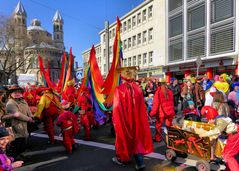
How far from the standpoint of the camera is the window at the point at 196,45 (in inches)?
950

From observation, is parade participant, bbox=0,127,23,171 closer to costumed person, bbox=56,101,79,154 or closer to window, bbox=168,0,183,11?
costumed person, bbox=56,101,79,154

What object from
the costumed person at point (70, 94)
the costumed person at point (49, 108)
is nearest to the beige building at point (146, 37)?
the costumed person at point (70, 94)

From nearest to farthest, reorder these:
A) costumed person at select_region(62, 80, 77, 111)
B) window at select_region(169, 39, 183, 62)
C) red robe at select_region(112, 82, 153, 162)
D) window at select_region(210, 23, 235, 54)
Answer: red robe at select_region(112, 82, 153, 162)
costumed person at select_region(62, 80, 77, 111)
window at select_region(210, 23, 235, 54)
window at select_region(169, 39, 183, 62)

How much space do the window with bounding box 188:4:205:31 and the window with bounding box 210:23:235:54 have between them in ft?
7.41

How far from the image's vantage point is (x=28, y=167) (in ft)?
16.2

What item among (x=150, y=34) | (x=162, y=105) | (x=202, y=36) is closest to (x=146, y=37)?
(x=150, y=34)

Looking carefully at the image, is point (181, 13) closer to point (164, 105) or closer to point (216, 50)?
point (216, 50)

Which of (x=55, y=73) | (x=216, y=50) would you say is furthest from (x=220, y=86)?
(x=55, y=73)

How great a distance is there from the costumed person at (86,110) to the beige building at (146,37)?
800 inches

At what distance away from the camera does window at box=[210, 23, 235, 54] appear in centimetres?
2080

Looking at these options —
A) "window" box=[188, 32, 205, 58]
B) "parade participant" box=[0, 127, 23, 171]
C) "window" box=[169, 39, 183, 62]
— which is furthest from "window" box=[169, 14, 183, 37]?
"parade participant" box=[0, 127, 23, 171]

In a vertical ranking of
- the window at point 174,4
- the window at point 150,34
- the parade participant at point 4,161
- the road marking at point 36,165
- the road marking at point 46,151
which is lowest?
the road marking at point 46,151

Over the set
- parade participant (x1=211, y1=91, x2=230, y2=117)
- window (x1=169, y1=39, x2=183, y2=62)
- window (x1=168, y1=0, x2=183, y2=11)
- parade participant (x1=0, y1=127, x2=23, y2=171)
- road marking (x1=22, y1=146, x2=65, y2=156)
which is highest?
window (x1=168, y1=0, x2=183, y2=11)

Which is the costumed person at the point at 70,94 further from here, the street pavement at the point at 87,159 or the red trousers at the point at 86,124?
the street pavement at the point at 87,159
